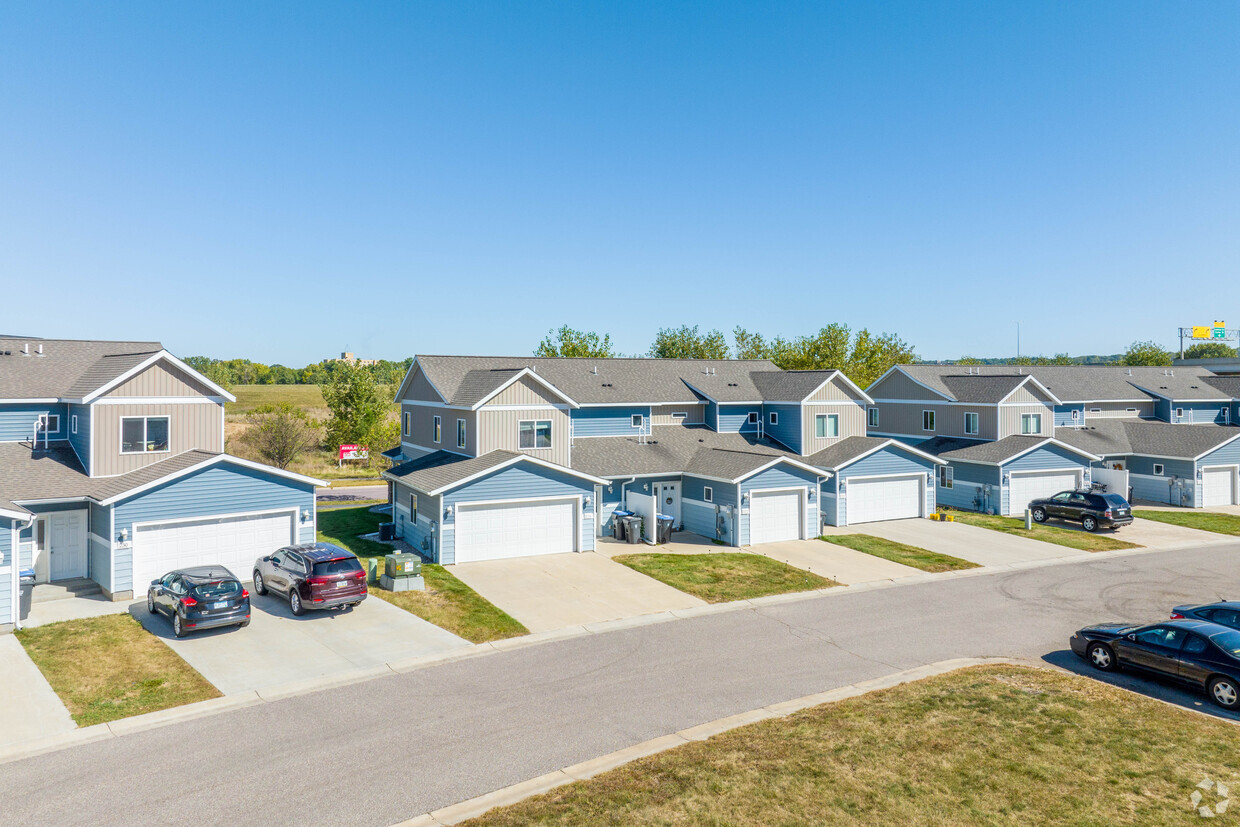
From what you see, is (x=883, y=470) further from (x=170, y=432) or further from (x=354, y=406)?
(x=354, y=406)

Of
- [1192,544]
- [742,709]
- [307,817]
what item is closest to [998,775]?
[742,709]

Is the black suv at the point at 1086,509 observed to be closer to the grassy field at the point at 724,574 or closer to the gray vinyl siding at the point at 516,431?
the grassy field at the point at 724,574

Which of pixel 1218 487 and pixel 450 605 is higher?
pixel 1218 487

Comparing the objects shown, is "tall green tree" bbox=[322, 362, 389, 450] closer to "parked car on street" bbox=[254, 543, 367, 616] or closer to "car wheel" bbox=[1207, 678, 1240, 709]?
"parked car on street" bbox=[254, 543, 367, 616]

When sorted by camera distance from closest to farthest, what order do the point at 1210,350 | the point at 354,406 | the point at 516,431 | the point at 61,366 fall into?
the point at 61,366
the point at 516,431
the point at 354,406
the point at 1210,350

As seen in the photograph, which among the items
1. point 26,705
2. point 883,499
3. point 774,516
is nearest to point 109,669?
point 26,705

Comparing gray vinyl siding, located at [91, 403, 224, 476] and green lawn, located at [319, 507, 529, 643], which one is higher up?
gray vinyl siding, located at [91, 403, 224, 476]

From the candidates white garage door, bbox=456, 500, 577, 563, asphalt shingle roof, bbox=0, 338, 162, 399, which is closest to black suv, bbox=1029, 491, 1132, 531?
white garage door, bbox=456, 500, 577, 563
